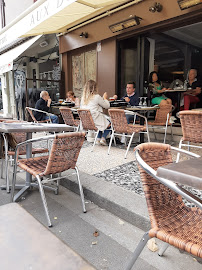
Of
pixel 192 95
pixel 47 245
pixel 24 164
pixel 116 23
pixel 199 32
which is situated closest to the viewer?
pixel 47 245

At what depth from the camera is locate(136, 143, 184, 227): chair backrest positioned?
1.28 meters

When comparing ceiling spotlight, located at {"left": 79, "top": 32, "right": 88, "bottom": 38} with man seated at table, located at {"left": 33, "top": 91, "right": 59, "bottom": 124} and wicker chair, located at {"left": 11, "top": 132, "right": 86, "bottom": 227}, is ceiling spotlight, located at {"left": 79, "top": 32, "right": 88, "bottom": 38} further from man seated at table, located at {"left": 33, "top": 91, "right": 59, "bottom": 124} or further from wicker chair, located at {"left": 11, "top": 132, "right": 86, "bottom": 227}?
wicker chair, located at {"left": 11, "top": 132, "right": 86, "bottom": 227}

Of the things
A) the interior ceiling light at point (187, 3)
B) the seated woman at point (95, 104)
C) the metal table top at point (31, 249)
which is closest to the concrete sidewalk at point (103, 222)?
the metal table top at point (31, 249)

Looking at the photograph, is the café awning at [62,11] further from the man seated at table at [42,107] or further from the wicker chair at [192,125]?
the wicker chair at [192,125]

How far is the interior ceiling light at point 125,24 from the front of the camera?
225 inches

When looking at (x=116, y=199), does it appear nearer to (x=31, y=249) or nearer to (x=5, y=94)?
(x=31, y=249)

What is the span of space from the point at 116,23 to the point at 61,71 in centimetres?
345

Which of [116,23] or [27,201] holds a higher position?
[116,23]

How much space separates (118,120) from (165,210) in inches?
111

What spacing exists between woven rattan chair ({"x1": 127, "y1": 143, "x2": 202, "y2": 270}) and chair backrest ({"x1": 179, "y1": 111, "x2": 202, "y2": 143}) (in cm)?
145

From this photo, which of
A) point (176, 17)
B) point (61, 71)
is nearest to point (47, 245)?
point (176, 17)

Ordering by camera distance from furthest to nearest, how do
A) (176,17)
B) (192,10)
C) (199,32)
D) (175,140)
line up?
1. (199,32)
2. (175,140)
3. (176,17)
4. (192,10)

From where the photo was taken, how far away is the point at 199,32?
8469 millimetres

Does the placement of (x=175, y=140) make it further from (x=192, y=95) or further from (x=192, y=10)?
(x=192, y=10)
